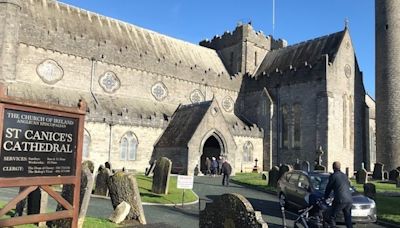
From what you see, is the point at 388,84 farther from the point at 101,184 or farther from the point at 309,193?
the point at 101,184

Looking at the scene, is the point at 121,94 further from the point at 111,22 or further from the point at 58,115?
the point at 58,115

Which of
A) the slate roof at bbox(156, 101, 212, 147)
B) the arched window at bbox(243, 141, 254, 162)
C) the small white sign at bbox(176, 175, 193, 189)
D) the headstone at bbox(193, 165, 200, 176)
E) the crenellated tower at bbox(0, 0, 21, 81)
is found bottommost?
the headstone at bbox(193, 165, 200, 176)

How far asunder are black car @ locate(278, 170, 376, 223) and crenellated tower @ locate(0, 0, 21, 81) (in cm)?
1912

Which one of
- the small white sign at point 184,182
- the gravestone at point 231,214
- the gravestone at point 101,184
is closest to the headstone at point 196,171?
the gravestone at point 101,184

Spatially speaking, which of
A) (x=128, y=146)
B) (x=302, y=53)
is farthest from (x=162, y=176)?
Answer: (x=302, y=53)

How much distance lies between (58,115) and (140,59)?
2571 centimetres

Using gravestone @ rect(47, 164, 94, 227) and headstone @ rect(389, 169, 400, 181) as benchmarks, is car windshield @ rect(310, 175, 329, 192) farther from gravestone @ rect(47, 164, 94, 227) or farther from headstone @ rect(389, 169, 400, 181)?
headstone @ rect(389, 169, 400, 181)

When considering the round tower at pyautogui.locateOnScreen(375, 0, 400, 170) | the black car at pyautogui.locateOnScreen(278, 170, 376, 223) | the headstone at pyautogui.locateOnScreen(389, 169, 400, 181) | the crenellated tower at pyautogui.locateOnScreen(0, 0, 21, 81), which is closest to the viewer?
the black car at pyautogui.locateOnScreen(278, 170, 376, 223)

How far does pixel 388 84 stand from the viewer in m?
33.3

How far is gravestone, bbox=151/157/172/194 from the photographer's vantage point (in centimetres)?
1510

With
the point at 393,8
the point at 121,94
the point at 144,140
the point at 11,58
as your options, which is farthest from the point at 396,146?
the point at 11,58

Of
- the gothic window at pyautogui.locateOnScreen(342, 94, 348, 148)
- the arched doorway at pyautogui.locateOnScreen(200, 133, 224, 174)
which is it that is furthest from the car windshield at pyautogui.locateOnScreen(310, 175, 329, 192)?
the gothic window at pyautogui.locateOnScreen(342, 94, 348, 148)

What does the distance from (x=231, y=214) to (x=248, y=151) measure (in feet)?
90.2

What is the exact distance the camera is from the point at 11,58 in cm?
2433
